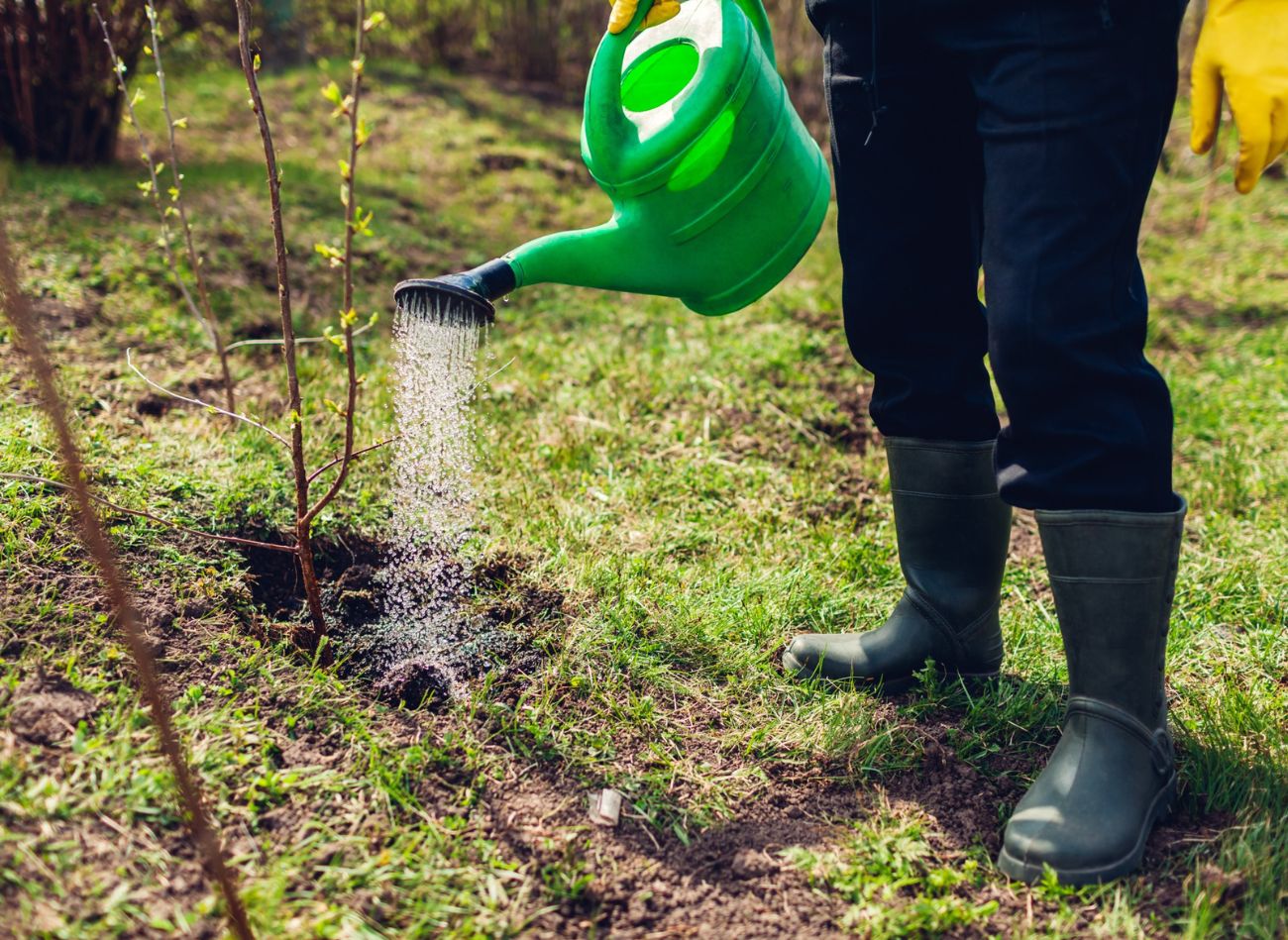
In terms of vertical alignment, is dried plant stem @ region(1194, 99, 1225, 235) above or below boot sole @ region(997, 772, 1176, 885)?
above

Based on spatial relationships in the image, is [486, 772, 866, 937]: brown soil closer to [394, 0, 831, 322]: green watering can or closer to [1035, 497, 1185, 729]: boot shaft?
[1035, 497, 1185, 729]: boot shaft

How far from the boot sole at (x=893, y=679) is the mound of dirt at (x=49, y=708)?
1.09 metres

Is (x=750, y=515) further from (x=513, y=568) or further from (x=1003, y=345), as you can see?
(x=1003, y=345)

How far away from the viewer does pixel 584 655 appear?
5.82ft

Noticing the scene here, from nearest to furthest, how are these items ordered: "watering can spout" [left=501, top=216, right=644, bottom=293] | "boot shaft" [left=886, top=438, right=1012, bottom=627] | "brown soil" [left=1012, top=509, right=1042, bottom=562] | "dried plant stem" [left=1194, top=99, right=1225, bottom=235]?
"watering can spout" [left=501, top=216, right=644, bottom=293] → "boot shaft" [left=886, top=438, right=1012, bottom=627] → "brown soil" [left=1012, top=509, right=1042, bottom=562] → "dried plant stem" [left=1194, top=99, right=1225, bottom=235]

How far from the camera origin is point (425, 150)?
17.3 ft

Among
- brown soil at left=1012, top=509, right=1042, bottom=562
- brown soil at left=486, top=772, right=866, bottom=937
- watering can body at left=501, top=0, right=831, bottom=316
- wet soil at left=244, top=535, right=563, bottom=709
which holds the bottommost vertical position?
brown soil at left=486, top=772, right=866, bottom=937

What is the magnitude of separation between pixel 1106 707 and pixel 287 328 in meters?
1.27

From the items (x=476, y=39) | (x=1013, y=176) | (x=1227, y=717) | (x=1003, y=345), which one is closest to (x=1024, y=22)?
(x=1013, y=176)

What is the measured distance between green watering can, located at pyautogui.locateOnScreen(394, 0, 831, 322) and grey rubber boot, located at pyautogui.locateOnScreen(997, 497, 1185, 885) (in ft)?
2.22

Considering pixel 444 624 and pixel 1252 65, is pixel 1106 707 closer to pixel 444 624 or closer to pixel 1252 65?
pixel 1252 65

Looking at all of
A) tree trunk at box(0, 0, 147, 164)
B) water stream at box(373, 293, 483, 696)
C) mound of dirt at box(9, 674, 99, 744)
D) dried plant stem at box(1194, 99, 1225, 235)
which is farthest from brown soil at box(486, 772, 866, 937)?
dried plant stem at box(1194, 99, 1225, 235)

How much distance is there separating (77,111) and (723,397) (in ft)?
9.42

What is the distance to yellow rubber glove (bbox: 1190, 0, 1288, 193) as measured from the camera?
120cm
